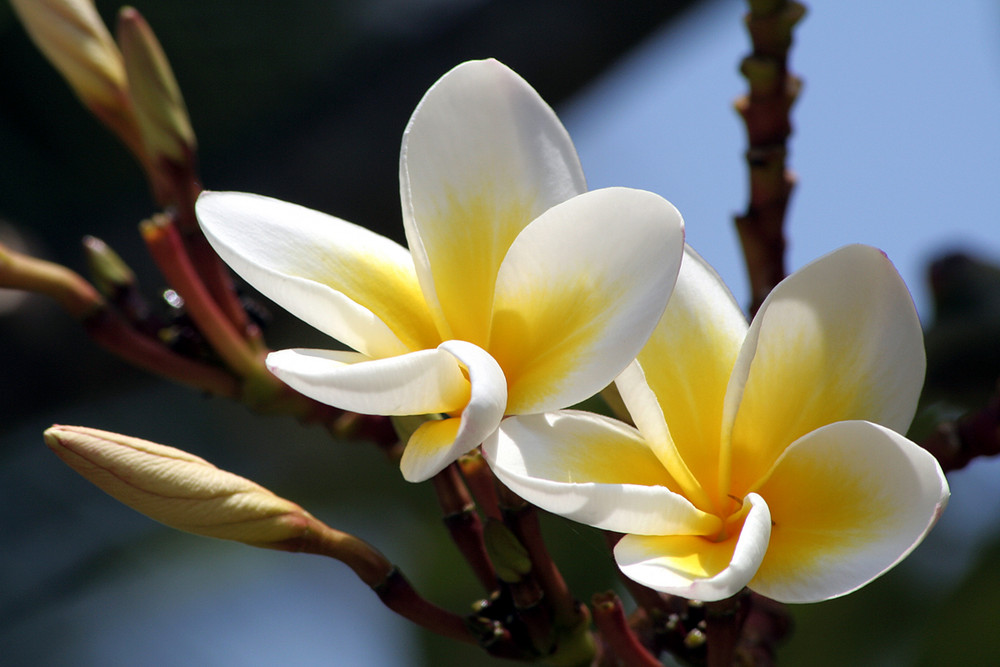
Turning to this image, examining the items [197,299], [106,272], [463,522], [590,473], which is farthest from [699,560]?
[106,272]

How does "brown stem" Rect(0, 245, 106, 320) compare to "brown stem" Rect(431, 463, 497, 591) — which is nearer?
"brown stem" Rect(431, 463, 497, 591)

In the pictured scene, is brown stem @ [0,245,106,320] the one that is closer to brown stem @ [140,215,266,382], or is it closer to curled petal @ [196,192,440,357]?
brown stem @ [140,215,266,382]

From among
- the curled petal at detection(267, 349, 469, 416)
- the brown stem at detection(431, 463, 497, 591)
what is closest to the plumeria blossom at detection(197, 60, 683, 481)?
the curled petal at detection(267, 349, 469, 416)

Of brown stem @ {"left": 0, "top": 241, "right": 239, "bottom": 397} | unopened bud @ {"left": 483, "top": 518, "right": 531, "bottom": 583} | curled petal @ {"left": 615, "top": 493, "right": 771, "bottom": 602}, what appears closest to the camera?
curled petal @ {"left": 615, "top": 493, "right": 771, "bottom": 602}

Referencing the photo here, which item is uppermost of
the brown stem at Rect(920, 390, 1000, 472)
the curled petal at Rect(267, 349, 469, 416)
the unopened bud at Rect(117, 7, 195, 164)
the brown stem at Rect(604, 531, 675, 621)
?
the unopened bud at Rect(117, 7, 195, 164)

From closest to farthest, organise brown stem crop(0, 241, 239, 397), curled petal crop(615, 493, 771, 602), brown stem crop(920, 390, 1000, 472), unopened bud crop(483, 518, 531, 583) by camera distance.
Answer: curled petal crop(615, 493, 771, 602) → unopened bud crop(483, 518, 531, 583) → brown stem crop(920, 390, 1000, 472) → brown stem crop(0, 241, 239, 397)

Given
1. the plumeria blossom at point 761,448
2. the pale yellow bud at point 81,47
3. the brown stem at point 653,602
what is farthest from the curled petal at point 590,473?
the pale yellow bud at point 81,47
